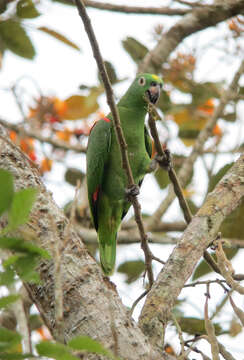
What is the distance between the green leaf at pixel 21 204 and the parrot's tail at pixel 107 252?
102 inches

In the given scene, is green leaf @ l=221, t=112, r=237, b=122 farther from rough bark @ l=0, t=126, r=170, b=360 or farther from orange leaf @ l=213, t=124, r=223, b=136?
rough bark @ l=0, t=126, r=170, b=360

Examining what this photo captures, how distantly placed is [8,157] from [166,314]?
2.70 ft

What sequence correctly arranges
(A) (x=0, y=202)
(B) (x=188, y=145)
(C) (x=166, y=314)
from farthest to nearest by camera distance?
(B) (x=188, y=145)
(C) (x=166, y=314)
(A) (x=0, y=202)

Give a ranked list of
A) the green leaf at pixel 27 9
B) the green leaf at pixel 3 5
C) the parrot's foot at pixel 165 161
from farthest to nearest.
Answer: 1. the green leaf at pixel 3 5
2. the green leaf at pixel 27 9
3. the parrot's foot at pixel 165 161

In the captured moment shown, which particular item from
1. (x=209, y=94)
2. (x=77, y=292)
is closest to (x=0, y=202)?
(x=77, y=292)

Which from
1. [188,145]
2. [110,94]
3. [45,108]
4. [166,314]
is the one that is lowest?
[166,314]

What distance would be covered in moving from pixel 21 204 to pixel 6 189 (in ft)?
0.18

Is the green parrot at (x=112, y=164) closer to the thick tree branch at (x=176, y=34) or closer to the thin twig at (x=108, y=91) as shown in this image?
the thick tree branch at (x=176, y=34)

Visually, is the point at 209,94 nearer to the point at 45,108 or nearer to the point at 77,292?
the point at 45,108

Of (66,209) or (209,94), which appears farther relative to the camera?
(209,94)

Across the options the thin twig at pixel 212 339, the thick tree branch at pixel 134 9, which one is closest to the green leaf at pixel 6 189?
A: the thin twig at pixel 212 339

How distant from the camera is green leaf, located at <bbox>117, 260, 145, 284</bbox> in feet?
11.5

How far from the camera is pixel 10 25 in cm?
280

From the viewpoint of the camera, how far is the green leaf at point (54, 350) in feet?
2.86
